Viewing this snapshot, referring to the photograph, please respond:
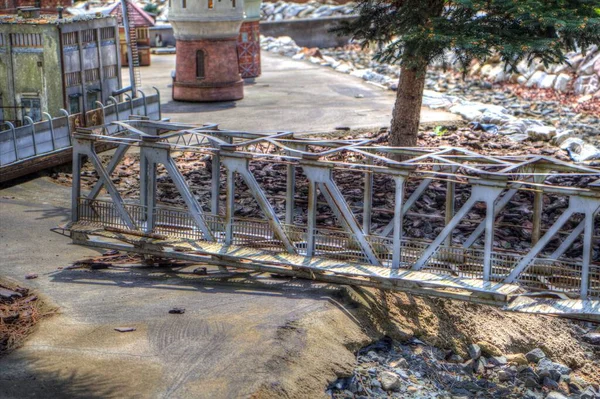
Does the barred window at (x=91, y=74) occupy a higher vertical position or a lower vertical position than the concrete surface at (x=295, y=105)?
higher

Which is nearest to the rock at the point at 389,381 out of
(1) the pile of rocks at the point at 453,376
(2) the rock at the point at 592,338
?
(1) the pile of rocks at the point at 453,376

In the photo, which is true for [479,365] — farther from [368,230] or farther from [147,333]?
[147,333]

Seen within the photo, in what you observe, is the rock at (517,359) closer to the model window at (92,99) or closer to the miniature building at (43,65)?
the miniature building at (43,65)

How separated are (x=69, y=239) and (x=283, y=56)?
31.6 m

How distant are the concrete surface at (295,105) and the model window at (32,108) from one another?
5118mm

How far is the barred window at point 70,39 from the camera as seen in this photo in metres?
23.2

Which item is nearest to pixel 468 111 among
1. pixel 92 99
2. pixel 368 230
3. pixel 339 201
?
pixel 92 99

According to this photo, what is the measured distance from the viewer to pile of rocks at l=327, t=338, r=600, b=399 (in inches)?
422

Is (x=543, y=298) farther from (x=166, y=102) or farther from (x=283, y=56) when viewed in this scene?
(x=283, y=56)

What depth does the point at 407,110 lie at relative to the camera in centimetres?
1984

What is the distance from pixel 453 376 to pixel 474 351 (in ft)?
2.69

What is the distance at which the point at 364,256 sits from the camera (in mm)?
12930

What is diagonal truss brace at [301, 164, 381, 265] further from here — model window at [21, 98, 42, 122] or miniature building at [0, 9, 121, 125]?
model window at [21, 98, 42, 122]

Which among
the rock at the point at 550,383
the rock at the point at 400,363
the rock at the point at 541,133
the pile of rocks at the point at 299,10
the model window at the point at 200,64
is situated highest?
the pile of rocks at the point at 299,10
